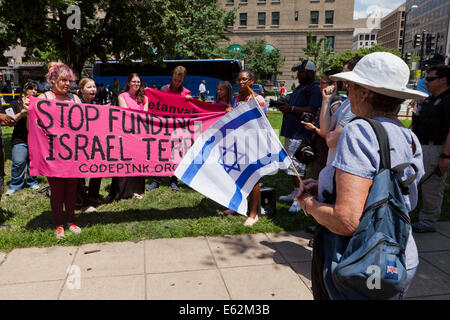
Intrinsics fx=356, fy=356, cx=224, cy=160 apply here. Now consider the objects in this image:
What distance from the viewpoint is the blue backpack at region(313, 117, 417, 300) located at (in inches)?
56.2

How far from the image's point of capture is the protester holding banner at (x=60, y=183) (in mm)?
4410

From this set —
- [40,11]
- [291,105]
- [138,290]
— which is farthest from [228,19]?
[138,290]

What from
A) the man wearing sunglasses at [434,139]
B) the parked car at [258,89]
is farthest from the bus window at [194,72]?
the man wearing sunglasses at [434,139]

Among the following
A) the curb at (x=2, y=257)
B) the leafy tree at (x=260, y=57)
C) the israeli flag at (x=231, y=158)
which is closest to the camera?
the curb at (x=2, y=257)

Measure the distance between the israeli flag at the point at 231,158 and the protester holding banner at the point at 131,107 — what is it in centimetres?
175

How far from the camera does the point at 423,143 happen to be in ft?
16.0

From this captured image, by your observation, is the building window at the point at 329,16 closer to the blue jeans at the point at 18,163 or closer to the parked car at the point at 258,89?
the parked car at the point at 258,89

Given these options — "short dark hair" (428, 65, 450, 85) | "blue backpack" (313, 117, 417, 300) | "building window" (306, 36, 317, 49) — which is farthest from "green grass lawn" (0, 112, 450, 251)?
"building window" (306, 36, 317, 49)

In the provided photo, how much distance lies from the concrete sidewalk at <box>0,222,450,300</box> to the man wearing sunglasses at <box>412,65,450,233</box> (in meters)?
0.45

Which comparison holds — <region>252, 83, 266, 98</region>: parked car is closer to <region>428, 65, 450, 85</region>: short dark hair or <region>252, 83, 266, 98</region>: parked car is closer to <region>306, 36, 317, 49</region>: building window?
<region>306, 36, 317, 49</region>: building window

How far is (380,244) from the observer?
1422mm

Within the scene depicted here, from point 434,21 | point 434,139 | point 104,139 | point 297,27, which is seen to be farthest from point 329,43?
point 434,21

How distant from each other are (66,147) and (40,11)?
7368 millimetres

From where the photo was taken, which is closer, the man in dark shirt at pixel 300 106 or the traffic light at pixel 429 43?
the man in dark shirt at pixel 300 106
